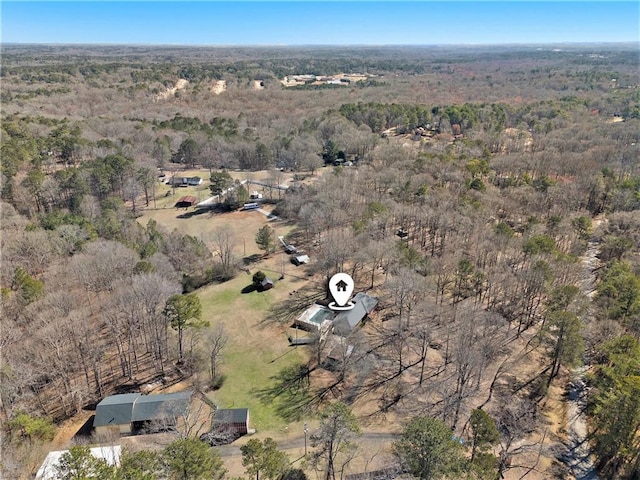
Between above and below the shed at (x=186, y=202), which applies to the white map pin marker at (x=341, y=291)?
below

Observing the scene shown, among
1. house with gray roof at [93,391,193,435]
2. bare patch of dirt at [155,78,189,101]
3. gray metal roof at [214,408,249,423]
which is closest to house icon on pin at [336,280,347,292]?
gray metal roof at [214,408,249,423]

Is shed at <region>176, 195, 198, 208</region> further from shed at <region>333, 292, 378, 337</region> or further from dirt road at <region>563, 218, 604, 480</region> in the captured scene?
dirt road at <region>563, 218, 604, 480</region>

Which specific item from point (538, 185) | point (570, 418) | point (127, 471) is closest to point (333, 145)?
point (538, 185)

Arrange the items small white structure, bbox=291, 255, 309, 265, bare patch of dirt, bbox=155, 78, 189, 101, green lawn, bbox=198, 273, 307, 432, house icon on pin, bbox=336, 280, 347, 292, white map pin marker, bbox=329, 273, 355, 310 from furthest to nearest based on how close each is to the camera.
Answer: bare patch of dirt, bbox=155, 78, 189, 101
small white structure, bbox=291, 255, 309, 265
house icon on pin, bbox=336, 280, 347, 292
white map pin marker, bbox=329, 273, 355, 310
green lawn, bbox=198, 273, 307, 432

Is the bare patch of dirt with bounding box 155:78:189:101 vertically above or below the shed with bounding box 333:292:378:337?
above

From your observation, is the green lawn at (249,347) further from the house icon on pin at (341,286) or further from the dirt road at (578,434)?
the dirt road at (578,434)

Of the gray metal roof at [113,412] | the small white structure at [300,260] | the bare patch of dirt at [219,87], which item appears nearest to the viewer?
the gray metal roof at [113,412]

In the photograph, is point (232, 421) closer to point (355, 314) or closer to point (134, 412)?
point (134, 412)

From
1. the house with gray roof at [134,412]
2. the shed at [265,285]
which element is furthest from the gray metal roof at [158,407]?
the shed at [265,285]

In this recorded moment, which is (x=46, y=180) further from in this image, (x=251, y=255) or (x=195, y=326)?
(x=195, y=326)
